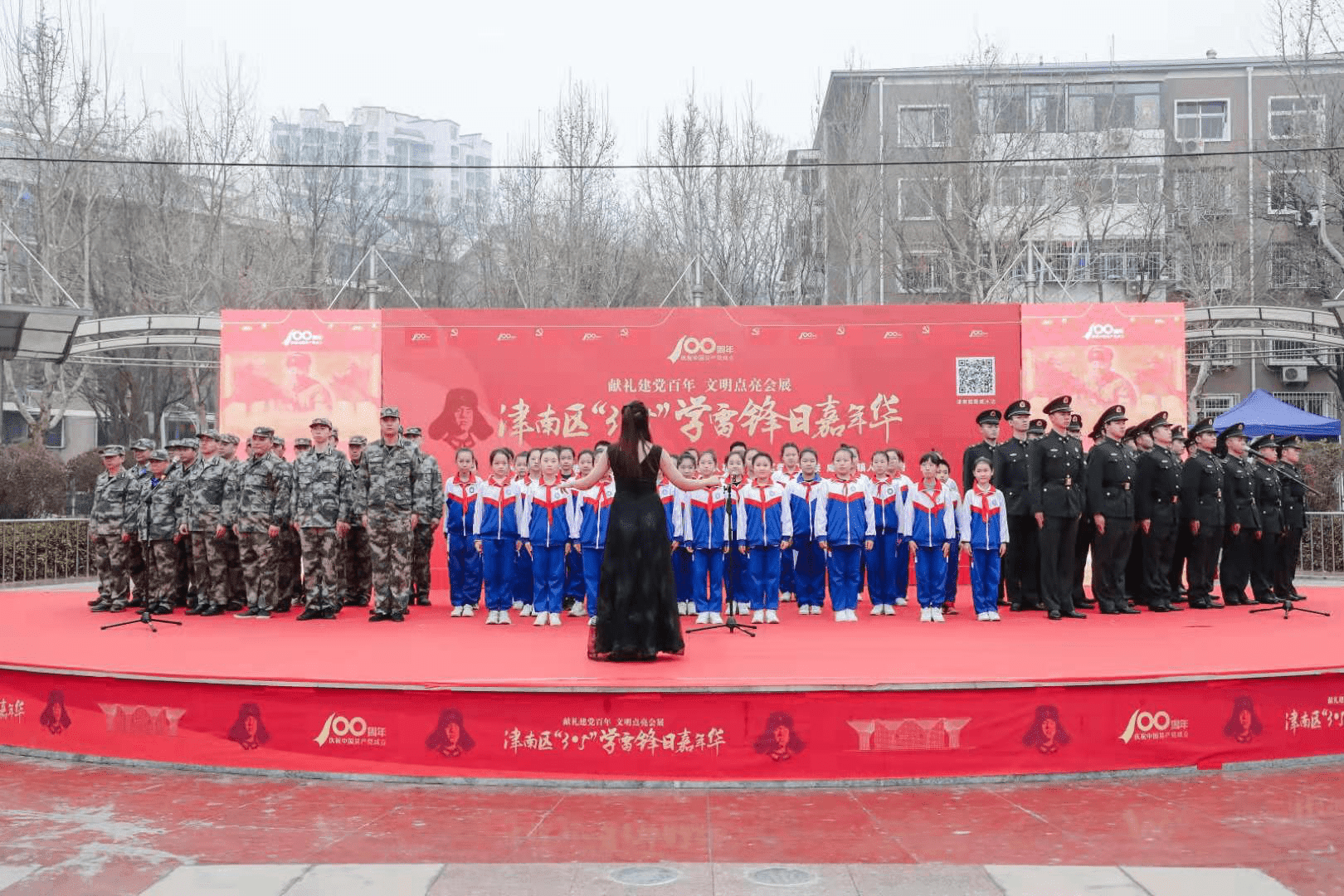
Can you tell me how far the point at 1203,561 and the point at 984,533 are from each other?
83.9 inches

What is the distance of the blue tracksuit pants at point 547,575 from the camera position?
7926 millimetres

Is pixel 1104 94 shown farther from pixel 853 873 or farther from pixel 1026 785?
pixel 853 873

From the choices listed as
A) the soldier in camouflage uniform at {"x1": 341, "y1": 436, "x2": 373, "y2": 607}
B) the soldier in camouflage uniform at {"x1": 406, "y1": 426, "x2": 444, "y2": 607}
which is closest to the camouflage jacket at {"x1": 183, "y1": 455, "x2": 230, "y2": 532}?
the soldier in camouflage uniform at {"x1": 341, "y1": 436, "x2": 373, "y2": 607}

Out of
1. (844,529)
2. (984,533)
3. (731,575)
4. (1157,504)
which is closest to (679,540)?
(731,575)

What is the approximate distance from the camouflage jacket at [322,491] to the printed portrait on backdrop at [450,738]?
3582mm

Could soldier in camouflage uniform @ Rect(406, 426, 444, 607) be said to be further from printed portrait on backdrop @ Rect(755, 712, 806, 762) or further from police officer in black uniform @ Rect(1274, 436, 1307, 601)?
police officer in black uniform @ Rect(1274, 436, 1307, 601)

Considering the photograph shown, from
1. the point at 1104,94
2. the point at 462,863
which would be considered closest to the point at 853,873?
the point at 462,863

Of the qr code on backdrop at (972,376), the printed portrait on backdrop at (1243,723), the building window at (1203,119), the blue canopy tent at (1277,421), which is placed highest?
the building window at (1203,119)

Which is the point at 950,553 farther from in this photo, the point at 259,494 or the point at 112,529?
the point at 112,529

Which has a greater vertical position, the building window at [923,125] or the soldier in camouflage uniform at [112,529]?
the building window at [923,125]

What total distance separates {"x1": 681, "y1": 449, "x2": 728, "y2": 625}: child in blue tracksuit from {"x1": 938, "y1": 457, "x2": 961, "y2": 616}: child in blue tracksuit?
1.77m

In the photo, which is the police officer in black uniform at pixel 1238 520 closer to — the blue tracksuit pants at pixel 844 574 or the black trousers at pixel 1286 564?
the black trousers at pixel 1286 564

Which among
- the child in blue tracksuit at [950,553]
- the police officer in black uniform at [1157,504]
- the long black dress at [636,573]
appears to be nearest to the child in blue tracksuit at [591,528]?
the long black dress at [636,573]

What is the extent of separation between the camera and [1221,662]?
542 centimetres
